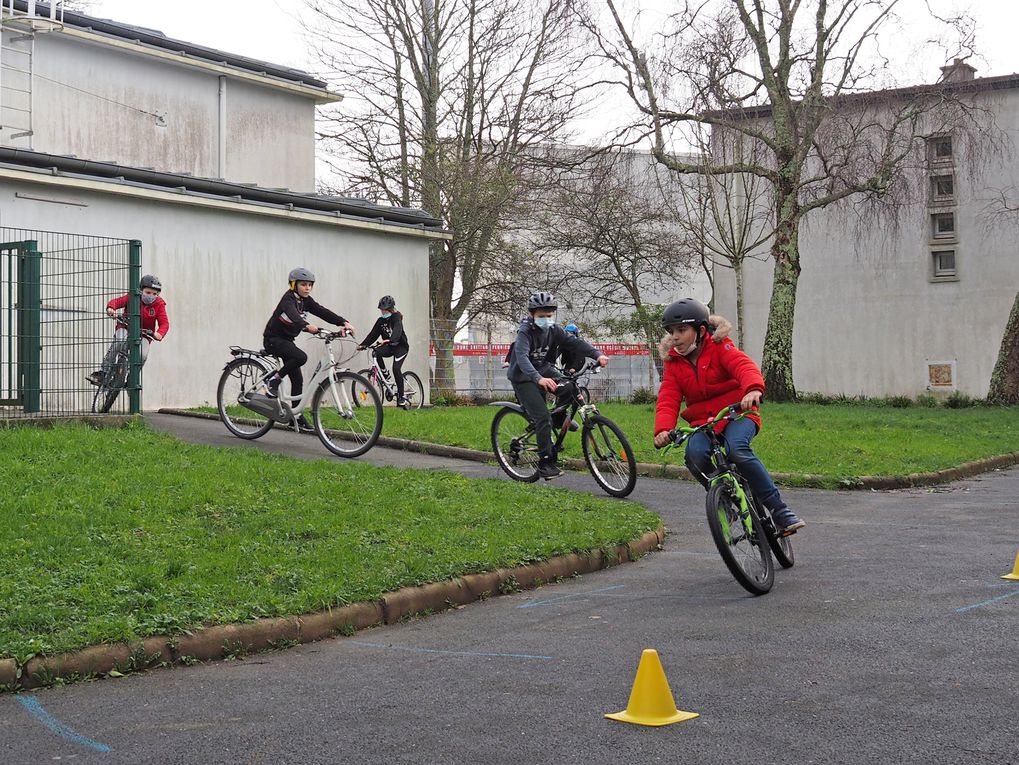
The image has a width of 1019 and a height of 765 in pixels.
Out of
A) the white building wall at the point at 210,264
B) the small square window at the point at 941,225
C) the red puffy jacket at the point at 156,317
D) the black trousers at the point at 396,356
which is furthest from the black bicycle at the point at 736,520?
the small square window at the point at 941,225

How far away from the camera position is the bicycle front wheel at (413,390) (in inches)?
851

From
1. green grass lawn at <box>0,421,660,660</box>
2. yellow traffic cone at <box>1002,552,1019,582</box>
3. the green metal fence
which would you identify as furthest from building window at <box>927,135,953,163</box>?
yellow traffic cone at <box>1002,552,1019,582</box>

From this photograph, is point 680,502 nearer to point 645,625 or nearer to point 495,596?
point 495,596

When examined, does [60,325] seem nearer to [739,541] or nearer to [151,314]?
[151,314]

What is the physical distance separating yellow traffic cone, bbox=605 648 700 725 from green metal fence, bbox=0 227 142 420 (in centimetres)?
1060

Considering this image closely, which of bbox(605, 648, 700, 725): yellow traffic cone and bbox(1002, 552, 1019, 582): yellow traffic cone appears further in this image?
bbox(1002, 552, 1019, 582): yellow traffic cone

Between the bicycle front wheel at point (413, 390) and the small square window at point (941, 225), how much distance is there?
21.0 meters

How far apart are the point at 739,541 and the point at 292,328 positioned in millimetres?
8401

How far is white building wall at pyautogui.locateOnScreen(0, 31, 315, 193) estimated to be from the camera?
77.9 ft

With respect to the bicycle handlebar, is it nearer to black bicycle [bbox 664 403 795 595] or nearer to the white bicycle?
black bicycle [bbox 664 403 795 595]

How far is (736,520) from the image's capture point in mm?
7316

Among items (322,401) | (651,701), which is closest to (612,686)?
(651,701)

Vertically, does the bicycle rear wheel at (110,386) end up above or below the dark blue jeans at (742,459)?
above

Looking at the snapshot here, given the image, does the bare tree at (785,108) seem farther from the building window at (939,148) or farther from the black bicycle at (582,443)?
the black bicycle at (582,443)
